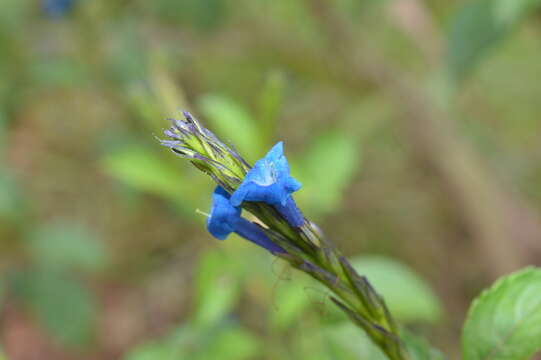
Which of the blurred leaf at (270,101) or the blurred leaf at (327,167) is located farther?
the blurred leaf at (327,167)

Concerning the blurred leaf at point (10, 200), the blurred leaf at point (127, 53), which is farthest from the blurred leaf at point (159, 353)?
the blurred leaf at point (127, 53)

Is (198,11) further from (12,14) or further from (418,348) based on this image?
(418,348)

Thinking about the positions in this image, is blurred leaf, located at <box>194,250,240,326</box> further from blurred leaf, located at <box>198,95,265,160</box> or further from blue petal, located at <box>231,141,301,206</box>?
blue petal, located at <box>231,141,301,206</box>

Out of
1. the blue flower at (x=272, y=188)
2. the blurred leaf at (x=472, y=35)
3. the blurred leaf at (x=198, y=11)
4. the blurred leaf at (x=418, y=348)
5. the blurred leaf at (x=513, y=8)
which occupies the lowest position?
the blurred leaf at (x=418, y=348)

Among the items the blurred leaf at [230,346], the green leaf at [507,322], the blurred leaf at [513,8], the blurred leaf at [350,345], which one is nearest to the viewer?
the green leaf at [507,322]

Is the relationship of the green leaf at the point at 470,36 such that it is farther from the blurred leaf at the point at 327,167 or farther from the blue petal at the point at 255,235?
the blue petal at the point at 255,235

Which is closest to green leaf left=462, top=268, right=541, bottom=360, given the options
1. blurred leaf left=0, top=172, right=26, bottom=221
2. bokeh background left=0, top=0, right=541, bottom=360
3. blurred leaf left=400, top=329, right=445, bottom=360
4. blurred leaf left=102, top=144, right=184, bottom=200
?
blurred leaf left=400, top=329, right=445, bottom=360

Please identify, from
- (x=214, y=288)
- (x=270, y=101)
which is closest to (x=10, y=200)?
(x=214, y=288)
